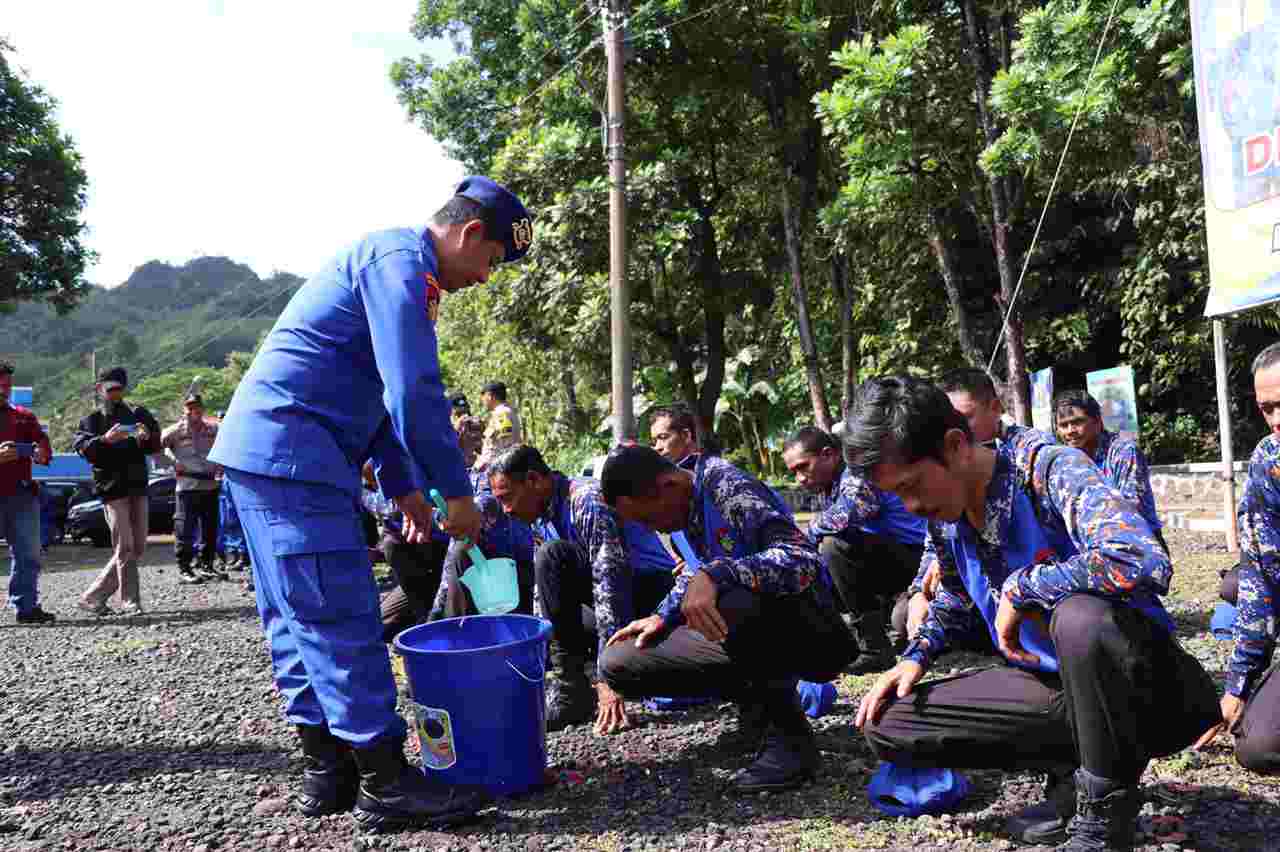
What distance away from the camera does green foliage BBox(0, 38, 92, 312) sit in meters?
17.3

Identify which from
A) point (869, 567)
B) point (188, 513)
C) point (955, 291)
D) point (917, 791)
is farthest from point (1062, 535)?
point (955, 291)

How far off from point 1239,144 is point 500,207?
473 centimetres

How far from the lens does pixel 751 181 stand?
15.4 m

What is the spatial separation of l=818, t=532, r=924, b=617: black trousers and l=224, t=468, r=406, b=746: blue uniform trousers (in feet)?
8.64

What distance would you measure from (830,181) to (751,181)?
4.02 feet

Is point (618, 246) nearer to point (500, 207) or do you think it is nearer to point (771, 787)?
point (500, 207)

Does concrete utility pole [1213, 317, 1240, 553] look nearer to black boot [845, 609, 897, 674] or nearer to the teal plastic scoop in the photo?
black boot [845, 609, 897, 674]

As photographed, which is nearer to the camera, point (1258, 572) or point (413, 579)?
point (1258, 572)

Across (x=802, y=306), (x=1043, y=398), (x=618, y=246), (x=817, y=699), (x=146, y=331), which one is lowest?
(x=817, y=699)

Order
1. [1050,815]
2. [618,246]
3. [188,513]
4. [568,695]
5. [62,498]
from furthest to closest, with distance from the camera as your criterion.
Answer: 1. [62,498]
2. [618,246]
3. [188,513]
4. [568,695]
5. [1050,815]

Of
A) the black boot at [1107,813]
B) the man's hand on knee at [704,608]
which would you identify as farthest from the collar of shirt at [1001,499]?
the man's hand on knee at [704,608]

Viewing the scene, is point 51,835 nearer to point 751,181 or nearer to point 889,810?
point 889,810

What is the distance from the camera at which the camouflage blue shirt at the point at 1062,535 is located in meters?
2.05

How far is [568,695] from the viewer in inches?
156
